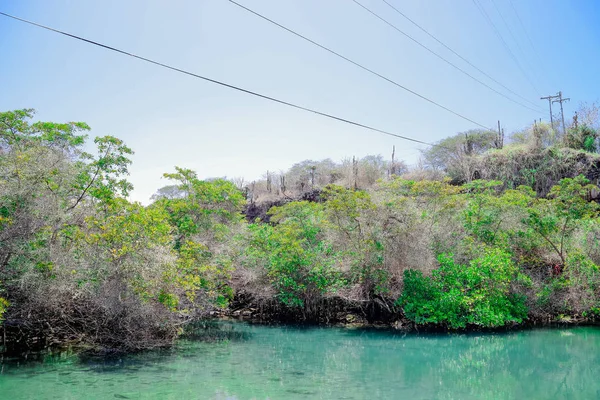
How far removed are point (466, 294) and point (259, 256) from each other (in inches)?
312

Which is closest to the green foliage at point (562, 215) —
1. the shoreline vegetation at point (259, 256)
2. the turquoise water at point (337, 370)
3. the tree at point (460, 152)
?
the shoreline vegetation at point (259, 256)

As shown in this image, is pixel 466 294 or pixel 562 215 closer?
pixel 466 294

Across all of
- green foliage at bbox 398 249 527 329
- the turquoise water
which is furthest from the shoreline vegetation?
the turquoise water

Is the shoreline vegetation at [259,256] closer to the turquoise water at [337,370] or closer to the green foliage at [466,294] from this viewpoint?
the green foliage at [466,294]

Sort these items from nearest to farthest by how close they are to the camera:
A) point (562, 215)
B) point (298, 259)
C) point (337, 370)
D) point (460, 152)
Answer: point (337, 370) < point (562, 215) < point (298, 259) < point (460, 152)

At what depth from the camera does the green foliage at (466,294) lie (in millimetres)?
15469

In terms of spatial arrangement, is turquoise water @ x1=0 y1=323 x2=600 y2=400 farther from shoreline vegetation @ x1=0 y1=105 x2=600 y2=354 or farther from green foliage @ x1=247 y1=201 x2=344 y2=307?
green foliage @ x1=247 y1=201 x2=344 y2=307

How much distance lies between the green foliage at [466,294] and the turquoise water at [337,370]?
68 cm

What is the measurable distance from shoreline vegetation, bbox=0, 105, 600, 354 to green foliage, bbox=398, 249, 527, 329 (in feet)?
0.17

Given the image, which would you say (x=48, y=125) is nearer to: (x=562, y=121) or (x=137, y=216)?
(x=137, y=216)

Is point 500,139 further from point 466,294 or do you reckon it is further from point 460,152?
point 466,294

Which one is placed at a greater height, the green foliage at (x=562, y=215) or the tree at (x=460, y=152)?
the tree at (x=460, y=152)

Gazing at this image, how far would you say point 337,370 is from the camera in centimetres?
1167

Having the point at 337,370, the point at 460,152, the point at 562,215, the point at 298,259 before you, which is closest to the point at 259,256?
the point at 298,259
